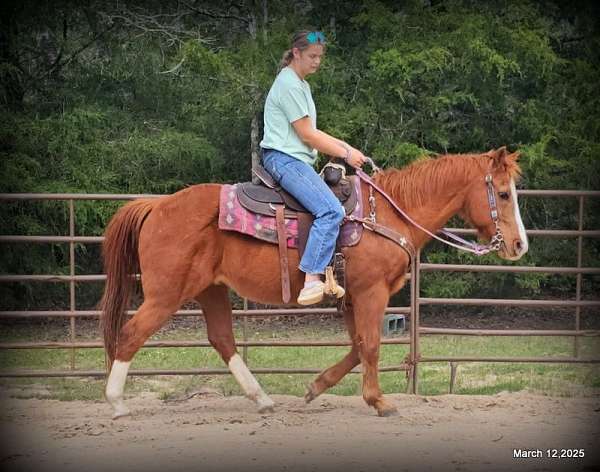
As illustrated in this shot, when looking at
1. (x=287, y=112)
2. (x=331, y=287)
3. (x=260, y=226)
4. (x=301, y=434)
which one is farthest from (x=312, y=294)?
(x=287, y=112)

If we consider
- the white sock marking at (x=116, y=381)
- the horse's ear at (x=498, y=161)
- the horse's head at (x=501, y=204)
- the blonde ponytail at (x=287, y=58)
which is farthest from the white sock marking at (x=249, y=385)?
the horse's ear at (x=498, y=161)

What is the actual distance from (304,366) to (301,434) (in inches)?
109

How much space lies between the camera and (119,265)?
17.8 feet

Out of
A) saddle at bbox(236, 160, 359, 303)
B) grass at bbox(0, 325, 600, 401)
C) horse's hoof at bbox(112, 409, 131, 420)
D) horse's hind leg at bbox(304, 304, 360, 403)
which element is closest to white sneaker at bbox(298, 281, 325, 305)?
saddle at bbox(236, 160, 359, 303)

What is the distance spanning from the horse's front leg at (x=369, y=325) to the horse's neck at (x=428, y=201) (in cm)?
48

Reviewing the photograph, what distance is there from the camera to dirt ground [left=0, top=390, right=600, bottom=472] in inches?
175

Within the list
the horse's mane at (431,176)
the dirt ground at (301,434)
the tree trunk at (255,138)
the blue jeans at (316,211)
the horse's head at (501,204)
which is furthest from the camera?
the tree trunk at (255,138)

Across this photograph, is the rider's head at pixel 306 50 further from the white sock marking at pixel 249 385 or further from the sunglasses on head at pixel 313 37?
the white sock marking at pixel 249 385

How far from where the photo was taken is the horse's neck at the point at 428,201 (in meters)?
5.38

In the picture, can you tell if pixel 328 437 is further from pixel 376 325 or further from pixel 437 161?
pixel 437 161

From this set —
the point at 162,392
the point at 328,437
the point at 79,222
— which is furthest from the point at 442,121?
the point at 328,437

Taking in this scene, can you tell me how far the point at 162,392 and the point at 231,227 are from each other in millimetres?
1860

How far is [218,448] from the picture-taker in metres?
4.64

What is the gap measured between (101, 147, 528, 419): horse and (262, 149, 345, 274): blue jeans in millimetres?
195
